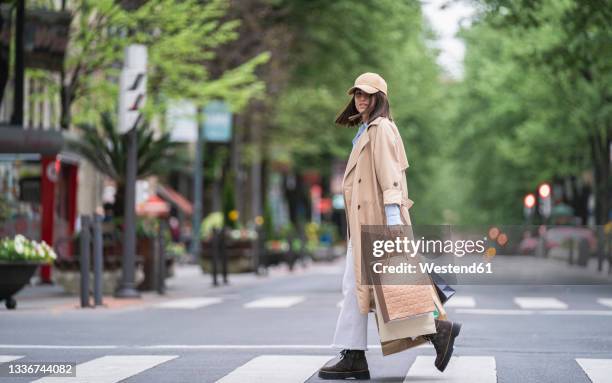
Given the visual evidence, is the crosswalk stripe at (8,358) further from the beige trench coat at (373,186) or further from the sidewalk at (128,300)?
the sidewalk at (128,300)

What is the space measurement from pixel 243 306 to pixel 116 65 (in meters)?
12.8

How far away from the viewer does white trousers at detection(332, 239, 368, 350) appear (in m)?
8.94

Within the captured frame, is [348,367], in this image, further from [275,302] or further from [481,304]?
[275,302]

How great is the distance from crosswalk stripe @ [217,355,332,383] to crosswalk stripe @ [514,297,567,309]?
8.45m

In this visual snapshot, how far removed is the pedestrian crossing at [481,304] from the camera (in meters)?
17.4

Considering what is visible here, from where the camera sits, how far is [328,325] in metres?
14.7

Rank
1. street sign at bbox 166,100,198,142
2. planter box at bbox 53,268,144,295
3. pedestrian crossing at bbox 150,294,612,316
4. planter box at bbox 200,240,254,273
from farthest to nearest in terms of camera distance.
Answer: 1. planter box at bbox 200,240,254,273
2. street sign at bbox 166,100,198,142
3. planter box at bbox 53,268,144,295
4. pedestrian crossing at bbox 150,294,612,316

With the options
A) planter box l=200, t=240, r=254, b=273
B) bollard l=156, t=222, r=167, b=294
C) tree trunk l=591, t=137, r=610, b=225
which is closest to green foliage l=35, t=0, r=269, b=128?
bollard l=156, t=222, r=167, b=294

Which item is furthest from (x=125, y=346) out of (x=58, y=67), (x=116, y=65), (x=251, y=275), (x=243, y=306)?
(x=251, y=275)

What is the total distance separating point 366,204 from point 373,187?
0.13 m

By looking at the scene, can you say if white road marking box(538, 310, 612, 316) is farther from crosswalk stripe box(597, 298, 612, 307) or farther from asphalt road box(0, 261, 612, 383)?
crosswalk stripe box(597, 298, 612, 307)

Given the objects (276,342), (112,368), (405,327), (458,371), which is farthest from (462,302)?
(405,327)

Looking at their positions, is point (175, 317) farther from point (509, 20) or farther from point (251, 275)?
point (251, 275)

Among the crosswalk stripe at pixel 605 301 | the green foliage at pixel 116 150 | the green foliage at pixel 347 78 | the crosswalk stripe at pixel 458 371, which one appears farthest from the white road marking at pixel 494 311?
the green foliage at pixel 347 78
